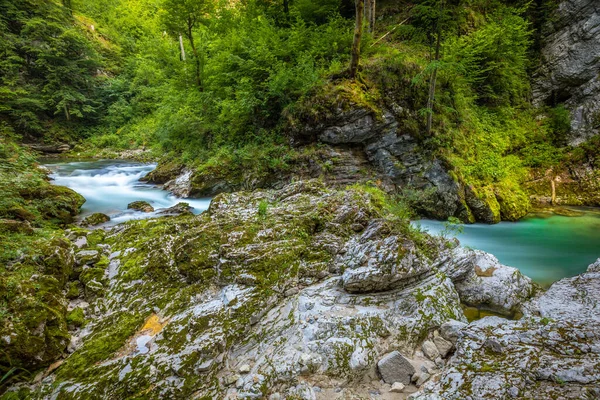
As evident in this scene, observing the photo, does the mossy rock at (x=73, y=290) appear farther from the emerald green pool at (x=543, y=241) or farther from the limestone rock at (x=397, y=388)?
the emerald green pool at (x=543, y=241)

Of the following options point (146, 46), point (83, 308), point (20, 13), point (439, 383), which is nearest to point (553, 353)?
point (439, 383)

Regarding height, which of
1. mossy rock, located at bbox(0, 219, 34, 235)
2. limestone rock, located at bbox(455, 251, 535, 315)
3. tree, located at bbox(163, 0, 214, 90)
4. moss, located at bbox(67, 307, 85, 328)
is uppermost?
tree, located at bbox(163, 0, 214, 90)

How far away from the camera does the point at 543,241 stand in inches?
316

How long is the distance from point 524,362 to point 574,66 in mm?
16096

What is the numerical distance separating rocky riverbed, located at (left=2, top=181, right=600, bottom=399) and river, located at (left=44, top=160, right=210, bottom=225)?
3.78 m

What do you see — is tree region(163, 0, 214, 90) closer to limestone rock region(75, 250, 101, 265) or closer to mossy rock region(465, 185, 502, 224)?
limestone rock region(75, 250, 101, 265)

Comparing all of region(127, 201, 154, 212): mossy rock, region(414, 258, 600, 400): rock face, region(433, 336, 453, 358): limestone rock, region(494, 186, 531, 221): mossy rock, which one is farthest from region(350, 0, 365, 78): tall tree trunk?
region(433, 336, 453, 358): limestone rock

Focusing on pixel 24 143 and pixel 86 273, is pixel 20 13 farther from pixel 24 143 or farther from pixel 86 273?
pixel 86 273

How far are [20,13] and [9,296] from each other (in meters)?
25.3

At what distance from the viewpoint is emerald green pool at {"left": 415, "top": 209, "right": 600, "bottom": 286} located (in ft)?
21.6

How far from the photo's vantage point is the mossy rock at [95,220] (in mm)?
7141

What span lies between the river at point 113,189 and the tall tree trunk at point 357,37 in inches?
269

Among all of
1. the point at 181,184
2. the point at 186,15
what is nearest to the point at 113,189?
the point at 181,184

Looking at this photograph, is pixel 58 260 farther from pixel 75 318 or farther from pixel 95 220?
pixel 95 220
